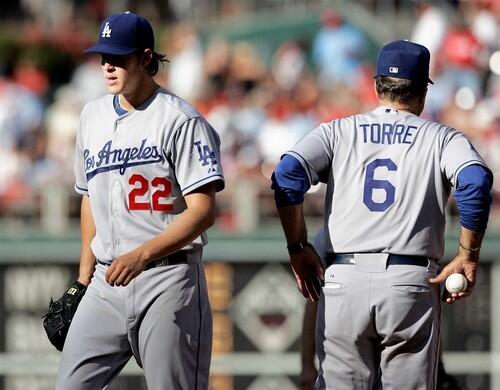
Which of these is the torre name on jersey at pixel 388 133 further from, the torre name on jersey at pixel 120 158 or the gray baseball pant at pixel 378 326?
the torre name on jersey at pixel 120 158

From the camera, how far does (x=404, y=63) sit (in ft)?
16.2

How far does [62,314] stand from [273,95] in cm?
792

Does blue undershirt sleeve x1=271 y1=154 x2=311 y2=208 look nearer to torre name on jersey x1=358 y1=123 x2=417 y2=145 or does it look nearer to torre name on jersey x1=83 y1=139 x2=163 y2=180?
torre name on jersey x1=358 y1=123 x2=417 y2=145

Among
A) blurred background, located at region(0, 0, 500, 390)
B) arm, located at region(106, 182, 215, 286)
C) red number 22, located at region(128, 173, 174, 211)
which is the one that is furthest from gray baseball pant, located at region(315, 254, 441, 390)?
blurred background, located at region(0, 0, 500, 390)

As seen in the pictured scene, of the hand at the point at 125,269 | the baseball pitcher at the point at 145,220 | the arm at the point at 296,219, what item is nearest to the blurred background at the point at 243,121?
the arm at the point at 296,219

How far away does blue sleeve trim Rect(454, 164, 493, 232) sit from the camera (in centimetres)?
475

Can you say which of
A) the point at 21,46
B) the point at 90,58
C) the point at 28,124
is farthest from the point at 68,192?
the point at 21,46

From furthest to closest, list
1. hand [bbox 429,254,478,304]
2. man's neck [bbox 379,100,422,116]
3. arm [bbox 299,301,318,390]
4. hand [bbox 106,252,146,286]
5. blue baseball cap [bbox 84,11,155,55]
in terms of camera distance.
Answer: arm [bbox 299,301,318,390] → man's neck [bbox 379,100,422,116] → blue baseball cap [bbox 84,11,155,55] → hand [bbox 429,254,478,304] → hand [bbox 106,252,146,286]

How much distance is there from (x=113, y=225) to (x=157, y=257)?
1.08ft

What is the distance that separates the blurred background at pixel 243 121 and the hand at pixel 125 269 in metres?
3.99

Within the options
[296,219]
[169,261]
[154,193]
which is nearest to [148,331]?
[169,261]

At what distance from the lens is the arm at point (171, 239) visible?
4.70m

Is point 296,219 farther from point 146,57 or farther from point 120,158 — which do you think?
point 146,57

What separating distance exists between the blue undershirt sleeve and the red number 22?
0.46 m
